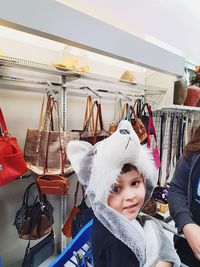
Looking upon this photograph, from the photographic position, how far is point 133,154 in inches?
20.0

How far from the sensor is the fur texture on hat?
49cm

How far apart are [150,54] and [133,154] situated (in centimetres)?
65

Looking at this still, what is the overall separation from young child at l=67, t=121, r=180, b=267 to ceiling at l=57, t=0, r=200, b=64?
125 centimetres

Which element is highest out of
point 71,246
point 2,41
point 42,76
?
point 2,41

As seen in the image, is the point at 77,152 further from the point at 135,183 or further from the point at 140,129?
the point at 140,129

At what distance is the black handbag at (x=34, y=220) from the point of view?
3.76 ft

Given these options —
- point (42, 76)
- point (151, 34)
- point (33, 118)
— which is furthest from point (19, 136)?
point (151, 34)

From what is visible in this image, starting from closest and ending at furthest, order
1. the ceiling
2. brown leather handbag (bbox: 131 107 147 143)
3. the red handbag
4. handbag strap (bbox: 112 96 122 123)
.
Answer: the red handbag
brown leather handbag (bbox: 131 107 147 143)
the ceiling
handbag strap (bbox: 112 96 122 123)

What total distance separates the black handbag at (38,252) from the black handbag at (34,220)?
0.18ft

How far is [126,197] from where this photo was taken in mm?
508

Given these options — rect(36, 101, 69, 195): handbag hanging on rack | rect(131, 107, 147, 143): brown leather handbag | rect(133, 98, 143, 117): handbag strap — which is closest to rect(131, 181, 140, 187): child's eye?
rect(36, 101, 69, 195): handbag hanging on rack

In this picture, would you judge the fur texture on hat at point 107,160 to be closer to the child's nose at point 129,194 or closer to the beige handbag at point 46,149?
the child's nose at point 129,194

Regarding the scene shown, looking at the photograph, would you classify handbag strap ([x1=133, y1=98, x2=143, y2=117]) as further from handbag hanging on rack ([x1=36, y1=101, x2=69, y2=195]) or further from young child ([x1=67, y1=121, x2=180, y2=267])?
young child ([x1=67, y1=121, x2=180, y2=267])

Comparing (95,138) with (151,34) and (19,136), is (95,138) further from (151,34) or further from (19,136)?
(151,34)
